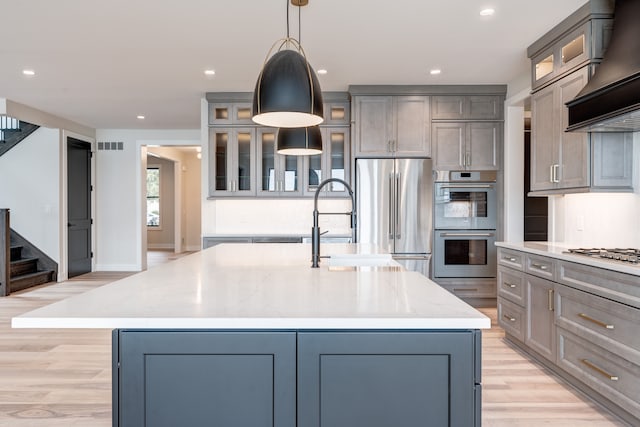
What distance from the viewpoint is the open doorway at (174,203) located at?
11953 millimetres

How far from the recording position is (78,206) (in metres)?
7.71

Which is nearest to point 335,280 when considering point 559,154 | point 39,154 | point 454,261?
point 559,154

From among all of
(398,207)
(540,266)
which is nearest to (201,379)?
(540,266)

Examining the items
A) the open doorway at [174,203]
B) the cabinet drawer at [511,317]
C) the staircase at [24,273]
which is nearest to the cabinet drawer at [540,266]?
the cabinet drawer at [511,317]

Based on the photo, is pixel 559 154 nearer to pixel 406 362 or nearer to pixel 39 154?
pixel 406 362

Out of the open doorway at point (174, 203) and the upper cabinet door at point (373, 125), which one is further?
the open doorway at point (174, 203)

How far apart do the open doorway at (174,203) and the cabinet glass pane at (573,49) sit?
32.3ft

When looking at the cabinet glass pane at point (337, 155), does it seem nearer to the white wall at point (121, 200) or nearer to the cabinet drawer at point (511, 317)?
the cabinet drawer at point (511, 317)

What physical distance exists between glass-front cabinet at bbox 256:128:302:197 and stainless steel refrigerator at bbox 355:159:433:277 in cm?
83

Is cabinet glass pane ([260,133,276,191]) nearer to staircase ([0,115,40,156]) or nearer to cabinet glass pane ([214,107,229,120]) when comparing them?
cabinet glass pane ([214,107,229,120])

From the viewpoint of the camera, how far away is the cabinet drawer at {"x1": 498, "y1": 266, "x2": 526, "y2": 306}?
11.9ft

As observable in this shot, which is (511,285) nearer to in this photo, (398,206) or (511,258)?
(511,258)

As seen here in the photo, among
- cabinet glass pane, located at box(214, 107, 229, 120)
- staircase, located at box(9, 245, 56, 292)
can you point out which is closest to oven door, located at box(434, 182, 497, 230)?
cabinet glass pane, located at box(214, 107, 229, 120)

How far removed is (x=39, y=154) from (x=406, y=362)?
24.8 ft
